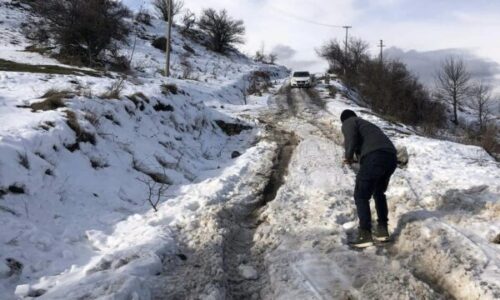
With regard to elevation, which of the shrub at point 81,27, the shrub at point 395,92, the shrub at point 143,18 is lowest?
the shrub at point 395,92

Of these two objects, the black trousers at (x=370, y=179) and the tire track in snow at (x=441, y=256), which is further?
the black trousers at (x=370, y=179)

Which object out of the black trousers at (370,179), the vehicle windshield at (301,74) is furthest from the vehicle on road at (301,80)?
the black trousers at (370,179)

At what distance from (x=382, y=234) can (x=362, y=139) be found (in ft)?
4.12

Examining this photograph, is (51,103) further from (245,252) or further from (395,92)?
(395,92)

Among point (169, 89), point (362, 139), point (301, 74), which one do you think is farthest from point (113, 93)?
point (301, 74)

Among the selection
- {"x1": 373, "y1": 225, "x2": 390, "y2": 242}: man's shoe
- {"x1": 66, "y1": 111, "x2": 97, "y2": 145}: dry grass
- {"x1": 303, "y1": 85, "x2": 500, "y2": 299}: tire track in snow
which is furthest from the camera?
{"x1": 66, "y1": 111, "x2": 97, "y2": 145}: dry grass

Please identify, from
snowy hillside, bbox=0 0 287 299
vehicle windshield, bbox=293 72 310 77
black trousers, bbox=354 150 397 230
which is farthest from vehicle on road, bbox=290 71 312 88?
black trousers, bbox=354 150 397 230

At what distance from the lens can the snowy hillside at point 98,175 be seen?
17.0 feet

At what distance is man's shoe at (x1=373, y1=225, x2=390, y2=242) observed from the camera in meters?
5.95

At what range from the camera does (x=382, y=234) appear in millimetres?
5984

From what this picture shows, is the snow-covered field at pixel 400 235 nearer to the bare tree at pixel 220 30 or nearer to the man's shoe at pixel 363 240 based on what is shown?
the man's shoe at pixel 363 240

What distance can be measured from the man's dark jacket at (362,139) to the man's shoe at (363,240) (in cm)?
96

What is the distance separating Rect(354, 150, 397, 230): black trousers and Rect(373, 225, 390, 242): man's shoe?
77mm

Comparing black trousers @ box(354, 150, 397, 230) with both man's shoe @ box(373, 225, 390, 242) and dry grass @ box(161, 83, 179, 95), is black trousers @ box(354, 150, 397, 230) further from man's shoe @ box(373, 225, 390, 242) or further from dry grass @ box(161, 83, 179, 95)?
dry grass @ box(161, 83, 179, 95)
